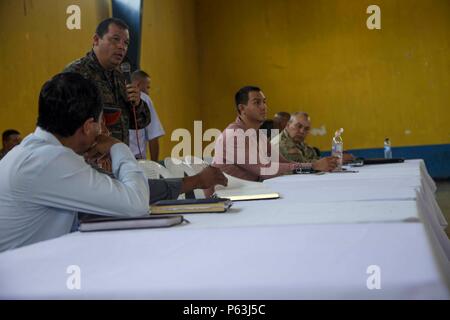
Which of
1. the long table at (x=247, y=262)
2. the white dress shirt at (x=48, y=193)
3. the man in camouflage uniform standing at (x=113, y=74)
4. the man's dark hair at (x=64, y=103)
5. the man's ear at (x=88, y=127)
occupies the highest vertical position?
the man in camouflage uniform standing at (x=113, y=74)

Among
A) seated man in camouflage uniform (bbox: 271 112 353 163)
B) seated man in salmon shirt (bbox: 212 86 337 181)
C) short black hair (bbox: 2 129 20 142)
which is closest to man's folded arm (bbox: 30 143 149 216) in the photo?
seated man in salmon shirt (bbox: 212 86 337 181)

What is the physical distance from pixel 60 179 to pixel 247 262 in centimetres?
61

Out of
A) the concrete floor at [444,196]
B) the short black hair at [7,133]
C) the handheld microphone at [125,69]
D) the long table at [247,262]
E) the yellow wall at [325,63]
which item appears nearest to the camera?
A: the long table at [247,262]

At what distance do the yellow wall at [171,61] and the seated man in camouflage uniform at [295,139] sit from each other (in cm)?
250

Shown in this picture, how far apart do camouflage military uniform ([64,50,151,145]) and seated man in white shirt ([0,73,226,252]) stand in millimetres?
1058

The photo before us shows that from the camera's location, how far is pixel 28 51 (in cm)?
460

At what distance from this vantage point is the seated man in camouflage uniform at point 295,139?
5.20 m

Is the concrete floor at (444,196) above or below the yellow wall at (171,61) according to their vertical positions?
below

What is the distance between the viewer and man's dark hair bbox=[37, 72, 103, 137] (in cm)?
166

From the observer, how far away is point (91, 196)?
1565mm

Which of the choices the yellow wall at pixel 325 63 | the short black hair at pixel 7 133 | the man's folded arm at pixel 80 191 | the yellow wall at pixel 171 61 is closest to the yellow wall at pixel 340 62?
the yellow wall at pixel 325 63

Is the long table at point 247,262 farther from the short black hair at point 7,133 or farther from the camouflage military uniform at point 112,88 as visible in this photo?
the short black hair at point 7,133
